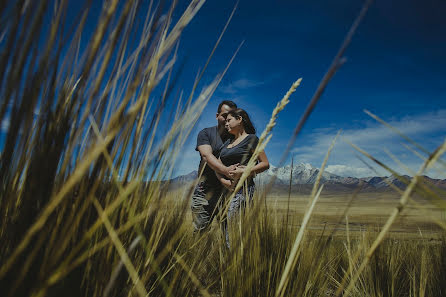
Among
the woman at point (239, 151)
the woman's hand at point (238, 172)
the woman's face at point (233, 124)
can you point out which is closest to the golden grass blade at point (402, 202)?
the woman's hand at point (238, 172)

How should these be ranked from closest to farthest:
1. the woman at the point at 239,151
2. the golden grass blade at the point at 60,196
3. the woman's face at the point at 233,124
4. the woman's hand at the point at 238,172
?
1. the golden grass blade at the point at 60,196
2. the woman's hand at the point at 238,172
3. the woman at the point at 239,151
4. the woman's face at the point at 233,124

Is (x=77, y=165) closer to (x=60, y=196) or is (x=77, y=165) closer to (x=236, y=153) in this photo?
(x=60, y=196)

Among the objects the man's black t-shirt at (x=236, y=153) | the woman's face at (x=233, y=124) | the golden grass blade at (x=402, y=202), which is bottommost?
the golden grass blade at (x=402, y=202)

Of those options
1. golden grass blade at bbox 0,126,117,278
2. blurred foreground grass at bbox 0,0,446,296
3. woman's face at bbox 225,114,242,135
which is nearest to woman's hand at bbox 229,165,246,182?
blurred foreground grass at bbox 0,0,446,296

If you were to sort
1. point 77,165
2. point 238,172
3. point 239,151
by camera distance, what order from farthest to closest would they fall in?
point 239,151 → point 238,172 → point 77,165

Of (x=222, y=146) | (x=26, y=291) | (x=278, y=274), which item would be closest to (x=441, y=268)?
(x=278, y=274)

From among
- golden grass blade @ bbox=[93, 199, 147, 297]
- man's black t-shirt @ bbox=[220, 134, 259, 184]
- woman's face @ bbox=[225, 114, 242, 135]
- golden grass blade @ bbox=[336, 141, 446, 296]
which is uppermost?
woman's face @ bbox=[225, 114, 242, 135]

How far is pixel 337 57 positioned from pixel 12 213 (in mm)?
594

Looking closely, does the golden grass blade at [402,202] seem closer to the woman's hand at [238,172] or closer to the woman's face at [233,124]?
the woman's hand at [238,172]

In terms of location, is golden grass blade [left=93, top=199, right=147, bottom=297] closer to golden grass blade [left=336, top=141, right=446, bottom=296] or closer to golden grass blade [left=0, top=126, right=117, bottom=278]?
golden grass blade [left=0, top=126, right=117, bottom=278]

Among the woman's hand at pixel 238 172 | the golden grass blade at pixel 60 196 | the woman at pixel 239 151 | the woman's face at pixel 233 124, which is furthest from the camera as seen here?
the woman's face at pixel 233 124

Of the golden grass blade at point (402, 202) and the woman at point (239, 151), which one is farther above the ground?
the woman at point (239, 151)

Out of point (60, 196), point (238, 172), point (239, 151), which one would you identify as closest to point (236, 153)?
point (239, 151)

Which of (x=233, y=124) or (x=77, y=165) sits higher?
(x=233, y=124)
